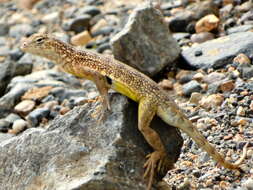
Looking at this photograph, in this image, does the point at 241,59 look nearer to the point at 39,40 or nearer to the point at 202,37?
the point at 202,37

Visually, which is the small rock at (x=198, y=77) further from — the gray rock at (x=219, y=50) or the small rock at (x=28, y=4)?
the small rock at (x=28, y=4)

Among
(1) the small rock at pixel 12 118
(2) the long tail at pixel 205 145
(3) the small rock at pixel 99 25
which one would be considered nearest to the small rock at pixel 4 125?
(1) the small rock at pixel 12 118

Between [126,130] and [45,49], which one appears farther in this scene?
[45,49]

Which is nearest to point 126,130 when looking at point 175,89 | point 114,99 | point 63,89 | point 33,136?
point 114,99

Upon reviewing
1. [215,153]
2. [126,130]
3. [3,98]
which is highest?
[126,130]

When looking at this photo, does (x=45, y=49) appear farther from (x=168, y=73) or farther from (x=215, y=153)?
(x=168, y=73)

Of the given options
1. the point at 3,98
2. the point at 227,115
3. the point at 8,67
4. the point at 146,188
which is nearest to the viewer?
the point at 146,188
